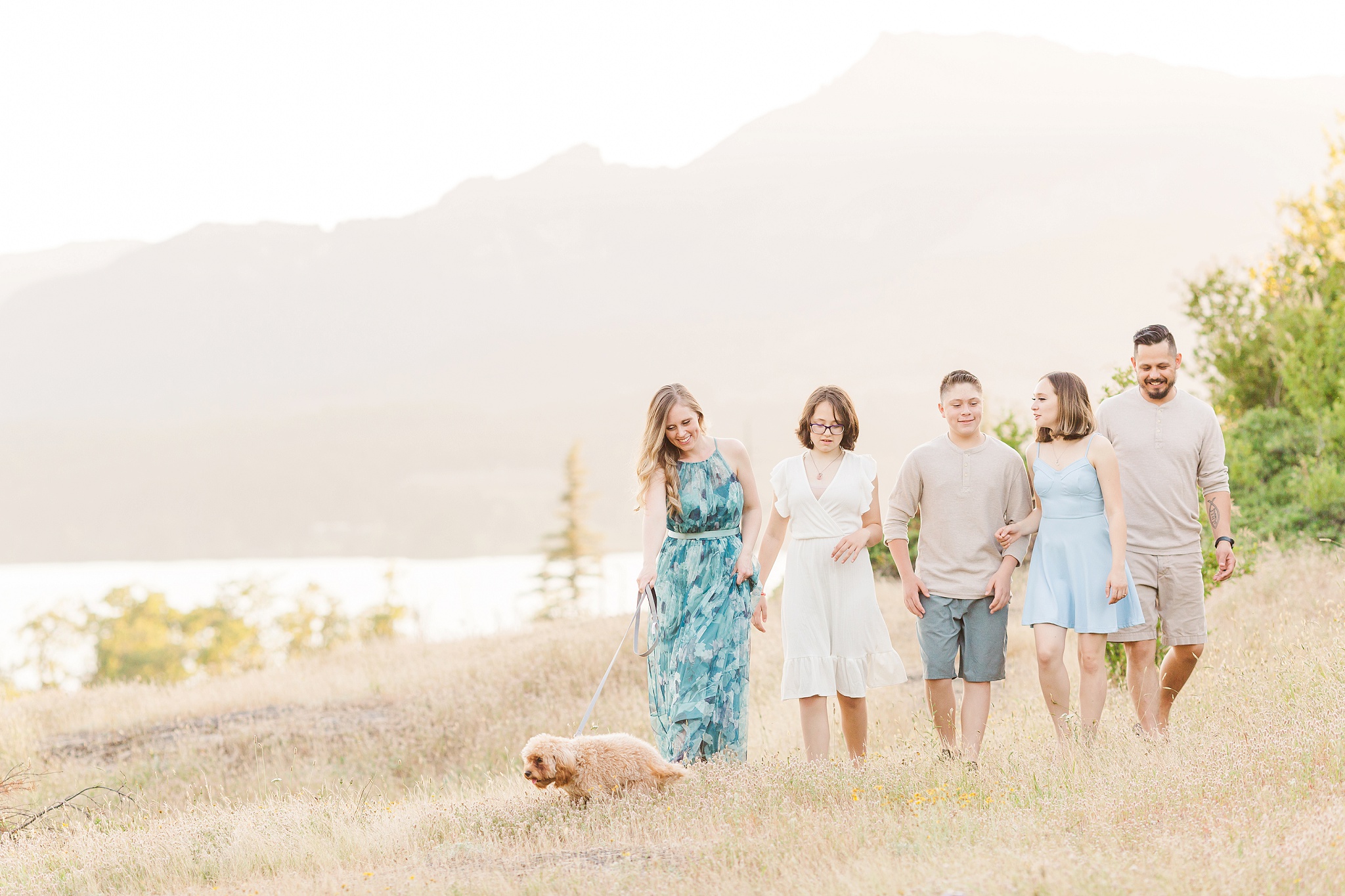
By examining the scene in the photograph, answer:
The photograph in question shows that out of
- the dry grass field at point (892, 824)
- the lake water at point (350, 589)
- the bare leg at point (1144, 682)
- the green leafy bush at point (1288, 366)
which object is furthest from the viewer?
the lake water at point (350, 589)

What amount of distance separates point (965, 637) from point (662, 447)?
1982 mm

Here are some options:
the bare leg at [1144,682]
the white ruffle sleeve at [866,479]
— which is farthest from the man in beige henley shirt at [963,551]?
the bare leg at [1144,682]

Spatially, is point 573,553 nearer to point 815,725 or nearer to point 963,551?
point 815,725

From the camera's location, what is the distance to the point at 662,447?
602 centimetres

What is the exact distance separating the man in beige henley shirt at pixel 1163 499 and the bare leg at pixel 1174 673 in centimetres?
2

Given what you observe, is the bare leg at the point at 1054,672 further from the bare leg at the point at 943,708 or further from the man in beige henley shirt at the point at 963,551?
the bare leg at the point at 943,708

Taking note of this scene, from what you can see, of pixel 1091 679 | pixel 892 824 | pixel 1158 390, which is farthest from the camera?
pixel 1158 390

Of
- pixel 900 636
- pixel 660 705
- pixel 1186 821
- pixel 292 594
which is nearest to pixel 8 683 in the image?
pixel 292 594

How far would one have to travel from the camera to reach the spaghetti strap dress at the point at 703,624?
597 cm

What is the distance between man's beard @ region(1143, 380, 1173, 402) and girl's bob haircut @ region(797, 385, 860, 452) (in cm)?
157

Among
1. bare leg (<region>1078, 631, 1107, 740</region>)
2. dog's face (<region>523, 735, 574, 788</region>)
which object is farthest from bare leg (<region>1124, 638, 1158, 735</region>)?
dog's face (<region>523, 735, 574, 788</region>)

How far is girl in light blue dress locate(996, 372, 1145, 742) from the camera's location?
220 inches

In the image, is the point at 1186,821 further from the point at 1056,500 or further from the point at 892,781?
the point at 1056,500

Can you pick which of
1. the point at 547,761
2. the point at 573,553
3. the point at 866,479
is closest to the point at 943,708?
the point at 866,479
